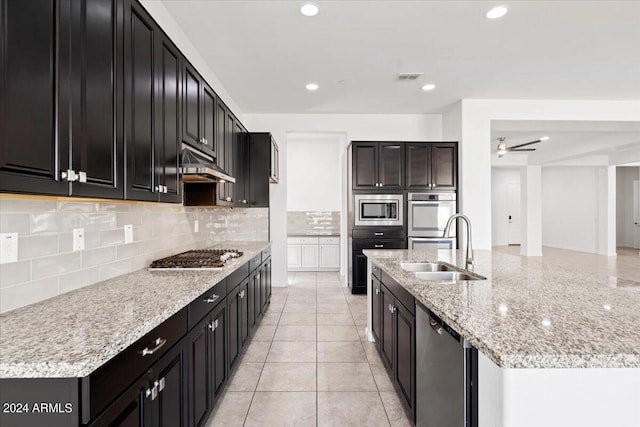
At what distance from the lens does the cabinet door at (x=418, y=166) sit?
5.06 meters

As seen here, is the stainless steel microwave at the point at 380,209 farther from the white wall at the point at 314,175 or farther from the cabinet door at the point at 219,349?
the cabinet door at the point at 219,349

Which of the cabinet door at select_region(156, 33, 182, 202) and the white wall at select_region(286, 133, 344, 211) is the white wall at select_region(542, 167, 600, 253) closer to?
the white wall at select_region(286, 133, 344, 211)

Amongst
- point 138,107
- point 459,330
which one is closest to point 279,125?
point 138,107

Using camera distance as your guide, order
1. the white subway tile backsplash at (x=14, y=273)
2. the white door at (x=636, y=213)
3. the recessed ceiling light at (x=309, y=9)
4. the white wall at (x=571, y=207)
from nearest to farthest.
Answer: the white subway tile backsplash at (x=14, y=273) → the recessed ceiling light at (x=309, y=9) → the white wall at (x=571, y=207) → the white door at (x=636, y=213)

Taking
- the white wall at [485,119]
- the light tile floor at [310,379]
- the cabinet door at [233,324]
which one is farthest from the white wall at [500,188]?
the cabinet door at [233,324]

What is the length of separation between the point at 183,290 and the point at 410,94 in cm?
410

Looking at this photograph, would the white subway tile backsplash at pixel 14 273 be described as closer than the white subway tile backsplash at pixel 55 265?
Yes

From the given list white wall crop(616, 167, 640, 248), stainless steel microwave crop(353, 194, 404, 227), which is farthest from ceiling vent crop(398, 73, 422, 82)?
white wall crop(616, 167, 640, 248)

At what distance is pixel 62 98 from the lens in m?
1.13

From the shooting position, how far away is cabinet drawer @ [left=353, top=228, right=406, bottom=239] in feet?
16.7

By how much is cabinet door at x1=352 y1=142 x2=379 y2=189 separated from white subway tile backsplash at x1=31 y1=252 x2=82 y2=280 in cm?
401

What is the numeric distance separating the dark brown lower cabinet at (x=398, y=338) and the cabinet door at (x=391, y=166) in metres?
2.57

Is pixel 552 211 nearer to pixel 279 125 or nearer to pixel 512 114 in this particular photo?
pixel 512 114

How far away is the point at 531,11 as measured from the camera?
2.68m
